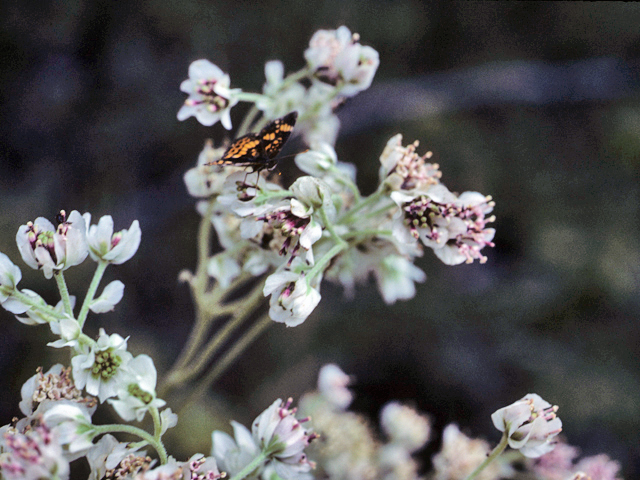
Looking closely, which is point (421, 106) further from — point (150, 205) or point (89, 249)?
point (89, 249)

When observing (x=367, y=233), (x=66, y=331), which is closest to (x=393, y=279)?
(x=367, y=233)

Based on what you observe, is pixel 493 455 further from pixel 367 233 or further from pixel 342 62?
pixel 342 62

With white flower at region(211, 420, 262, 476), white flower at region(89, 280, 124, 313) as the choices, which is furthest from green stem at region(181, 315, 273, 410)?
white flower at region(89, 280, 124, 313)

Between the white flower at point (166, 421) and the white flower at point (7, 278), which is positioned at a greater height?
the white flower at point (7, 278)

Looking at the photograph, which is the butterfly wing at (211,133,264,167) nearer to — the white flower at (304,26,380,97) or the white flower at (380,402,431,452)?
the white flower at (304,26,380,97)

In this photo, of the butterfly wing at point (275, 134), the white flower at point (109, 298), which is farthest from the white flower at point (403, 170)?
the white flower at point (109, 298)

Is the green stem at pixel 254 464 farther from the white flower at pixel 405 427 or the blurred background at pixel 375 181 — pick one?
the blurred background at pixel 375 181

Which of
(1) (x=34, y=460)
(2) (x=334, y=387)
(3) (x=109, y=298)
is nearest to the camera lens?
(1) (x=34, y=460)
